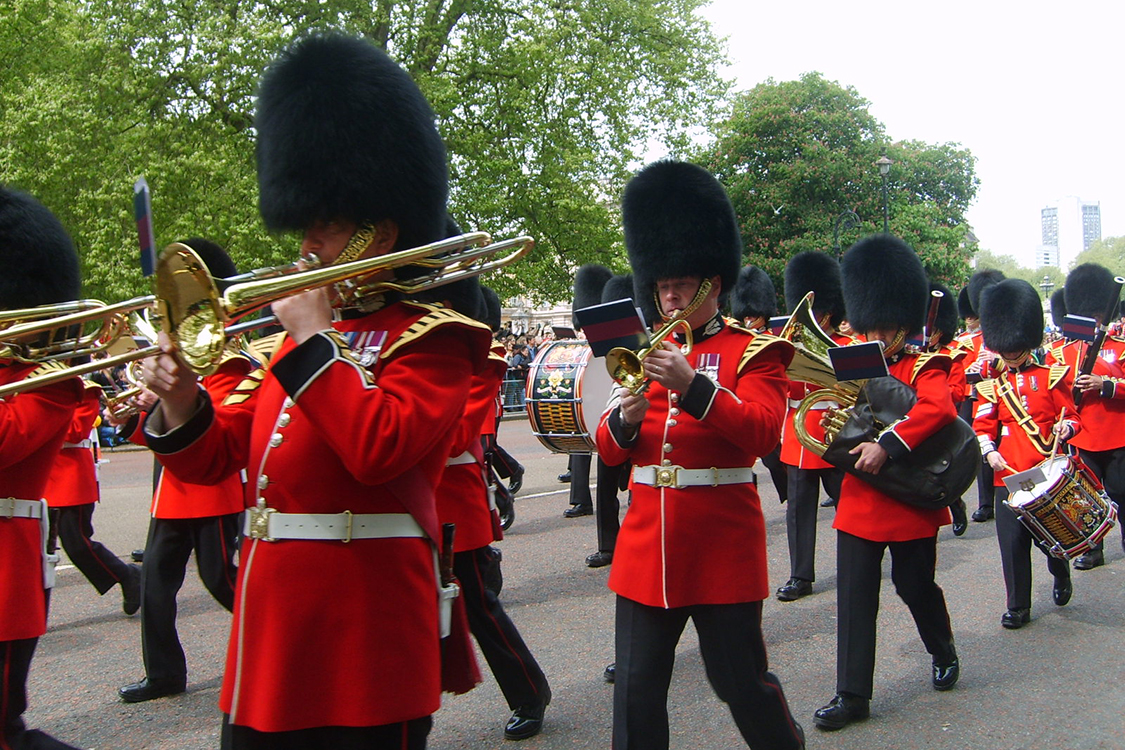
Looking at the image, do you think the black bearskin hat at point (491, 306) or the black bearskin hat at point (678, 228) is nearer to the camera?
the black bearskin hat at point (678, 228)

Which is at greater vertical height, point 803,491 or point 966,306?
point 966,306

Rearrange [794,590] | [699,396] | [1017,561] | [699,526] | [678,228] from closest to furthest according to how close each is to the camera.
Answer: [699,396] < [699,526] < [678,228] < [1017,561] < [794,590]

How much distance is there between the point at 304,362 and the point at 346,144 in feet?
2.19

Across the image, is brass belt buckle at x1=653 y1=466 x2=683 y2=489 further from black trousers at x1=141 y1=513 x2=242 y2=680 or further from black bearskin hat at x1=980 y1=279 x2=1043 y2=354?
black bearskin hat at x1=980 y1=279 x2=1043 y2=354

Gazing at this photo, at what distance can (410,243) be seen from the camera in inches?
100

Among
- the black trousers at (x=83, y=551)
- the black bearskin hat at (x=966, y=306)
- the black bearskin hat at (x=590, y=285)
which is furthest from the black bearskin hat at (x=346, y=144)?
the black bearskin hat at (x=966, y=306)

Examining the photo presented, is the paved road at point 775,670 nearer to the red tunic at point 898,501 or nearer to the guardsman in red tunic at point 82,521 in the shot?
the guardsman in red tunic at point 82,521

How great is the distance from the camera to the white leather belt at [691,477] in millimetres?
3350

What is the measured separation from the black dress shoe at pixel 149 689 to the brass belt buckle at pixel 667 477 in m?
2.60

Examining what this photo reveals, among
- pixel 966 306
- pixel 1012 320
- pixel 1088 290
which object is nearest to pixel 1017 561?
pixel 1012 320

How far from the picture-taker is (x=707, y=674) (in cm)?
321

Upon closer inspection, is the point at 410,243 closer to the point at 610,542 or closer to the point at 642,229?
the point at 642,229

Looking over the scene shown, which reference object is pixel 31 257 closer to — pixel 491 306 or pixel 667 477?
pixel 667 477

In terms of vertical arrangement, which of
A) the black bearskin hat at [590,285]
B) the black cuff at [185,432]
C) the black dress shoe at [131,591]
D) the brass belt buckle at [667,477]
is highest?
the black bearskin hat at [590,285]
